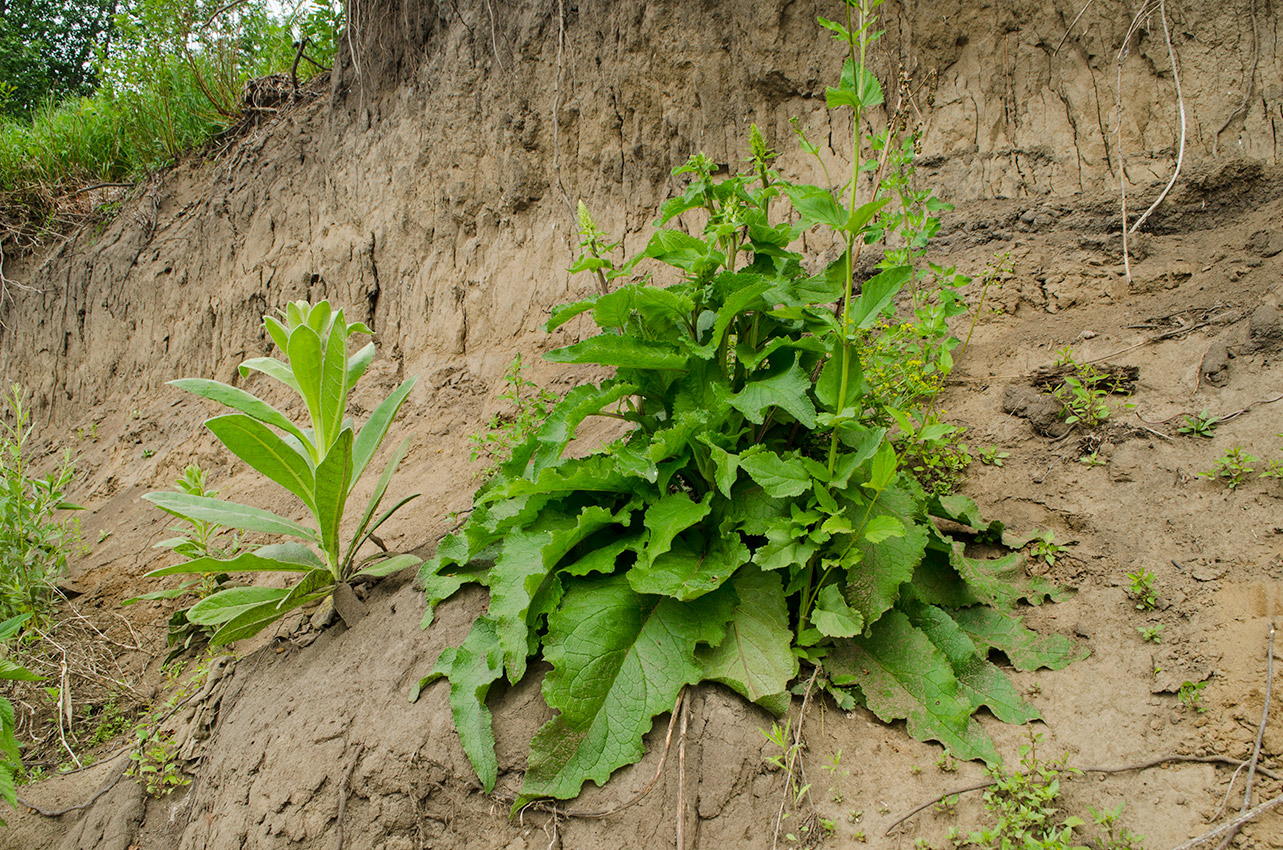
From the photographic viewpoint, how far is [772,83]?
163 inches

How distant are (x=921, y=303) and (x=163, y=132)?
25.9 ft

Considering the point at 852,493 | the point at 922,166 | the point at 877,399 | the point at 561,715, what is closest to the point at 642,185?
the point at 922,166

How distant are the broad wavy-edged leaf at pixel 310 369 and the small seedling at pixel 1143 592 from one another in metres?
2.77

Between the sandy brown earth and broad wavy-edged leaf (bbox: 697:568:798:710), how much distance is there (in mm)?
80

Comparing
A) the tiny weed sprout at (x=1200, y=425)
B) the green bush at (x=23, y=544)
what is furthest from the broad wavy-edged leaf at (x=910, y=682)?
the green bush at (x=23, y=544)

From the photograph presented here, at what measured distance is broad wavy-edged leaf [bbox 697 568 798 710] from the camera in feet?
6.06

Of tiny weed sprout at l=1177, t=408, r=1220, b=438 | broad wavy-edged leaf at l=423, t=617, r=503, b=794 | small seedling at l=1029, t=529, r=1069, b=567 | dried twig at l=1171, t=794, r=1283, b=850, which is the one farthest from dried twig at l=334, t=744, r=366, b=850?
tiny weed sprout at l=1177, t=408, r=1220, b=438

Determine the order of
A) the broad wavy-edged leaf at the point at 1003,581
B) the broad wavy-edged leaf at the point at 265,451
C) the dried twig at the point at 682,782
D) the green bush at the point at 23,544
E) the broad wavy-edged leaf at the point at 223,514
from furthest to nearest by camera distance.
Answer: the green bush at the point at 23,544
the broad wavy-edged leaf at the point at 223,514
the broad wavy-edged leaf at the point at 265,451
the broad wavy-edged leaf at the point at 1003,581
the dried twig at the point at 682,782

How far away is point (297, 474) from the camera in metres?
2.62

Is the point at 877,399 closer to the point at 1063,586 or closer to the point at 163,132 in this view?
the point at 1063,586

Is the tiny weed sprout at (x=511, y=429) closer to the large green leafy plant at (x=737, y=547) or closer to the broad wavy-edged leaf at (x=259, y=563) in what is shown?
the large green leafy plant at (x=737, y=547)

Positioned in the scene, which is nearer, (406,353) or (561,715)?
(561,715)

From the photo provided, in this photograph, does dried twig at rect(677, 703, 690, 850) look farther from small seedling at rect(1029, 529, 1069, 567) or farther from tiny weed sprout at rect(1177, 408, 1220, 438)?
tiny weed sprout at rect(1177, 408, 1220, 438)

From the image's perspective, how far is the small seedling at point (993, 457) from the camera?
2.54 metres
